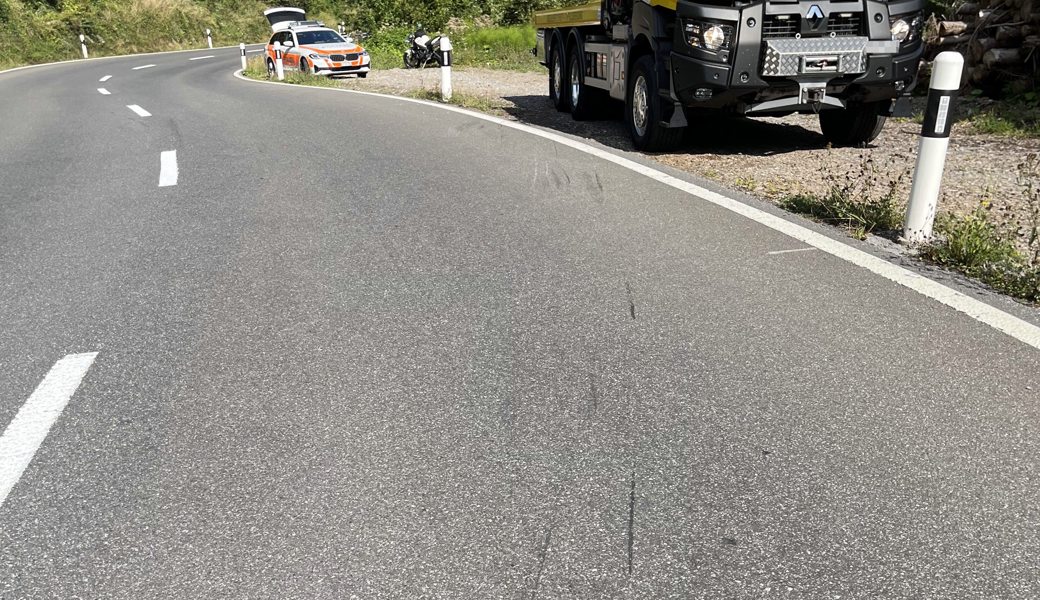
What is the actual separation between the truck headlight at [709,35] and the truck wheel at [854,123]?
165 centimetres

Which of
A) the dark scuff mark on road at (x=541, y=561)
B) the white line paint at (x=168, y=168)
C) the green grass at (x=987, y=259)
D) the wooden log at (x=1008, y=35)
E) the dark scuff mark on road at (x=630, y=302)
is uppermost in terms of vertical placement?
the wooden log at (x=1008, y=35)

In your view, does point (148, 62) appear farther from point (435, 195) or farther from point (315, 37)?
point (435, 195)

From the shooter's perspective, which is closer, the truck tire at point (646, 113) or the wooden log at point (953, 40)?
the truck tire at point (646, 113)

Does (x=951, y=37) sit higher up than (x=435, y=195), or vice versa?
(x=951, y=37)

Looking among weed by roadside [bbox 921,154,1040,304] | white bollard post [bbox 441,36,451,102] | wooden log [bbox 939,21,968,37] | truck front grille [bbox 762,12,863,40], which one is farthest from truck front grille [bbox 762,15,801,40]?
white bollard post [bbox 441,36,451,102]

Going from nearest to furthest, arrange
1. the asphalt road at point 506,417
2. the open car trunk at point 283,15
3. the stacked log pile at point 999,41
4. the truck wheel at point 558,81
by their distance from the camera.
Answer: the asphalt road at point 506,417 → the stacked log pile at point 999,41 → the truck wheel at point 558,81 → the open car trunk at point 283,15

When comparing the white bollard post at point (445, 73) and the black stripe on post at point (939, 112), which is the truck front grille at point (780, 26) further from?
the white bollard post at point (445, 73)

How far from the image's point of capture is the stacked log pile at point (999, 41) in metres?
11.2

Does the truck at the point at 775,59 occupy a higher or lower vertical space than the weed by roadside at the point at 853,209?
higher

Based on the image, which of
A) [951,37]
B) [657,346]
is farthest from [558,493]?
[951,37]

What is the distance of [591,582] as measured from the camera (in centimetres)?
230

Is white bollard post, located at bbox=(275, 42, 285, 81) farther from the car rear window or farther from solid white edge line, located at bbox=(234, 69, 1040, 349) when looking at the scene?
solid white edge line, located at bbox=(234, 69, 1040, 349)

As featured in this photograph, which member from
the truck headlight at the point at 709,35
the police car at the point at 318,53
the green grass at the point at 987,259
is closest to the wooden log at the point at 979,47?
the truck headlight at the point at 709,35

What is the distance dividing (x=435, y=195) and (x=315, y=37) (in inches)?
760
